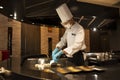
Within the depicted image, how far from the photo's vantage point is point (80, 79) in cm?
122

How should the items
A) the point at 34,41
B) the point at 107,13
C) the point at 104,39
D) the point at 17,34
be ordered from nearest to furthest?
the point at 107,13 < the point at 104,39 < the point at 34,41 < the point at 17,34

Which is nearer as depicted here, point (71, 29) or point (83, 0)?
point (71, 29)

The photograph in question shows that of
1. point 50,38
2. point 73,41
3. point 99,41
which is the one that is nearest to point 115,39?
point 99,41

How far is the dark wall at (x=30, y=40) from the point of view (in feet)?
19.1

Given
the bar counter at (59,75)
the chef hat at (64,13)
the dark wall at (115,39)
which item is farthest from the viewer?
the dark wall at (115,39)

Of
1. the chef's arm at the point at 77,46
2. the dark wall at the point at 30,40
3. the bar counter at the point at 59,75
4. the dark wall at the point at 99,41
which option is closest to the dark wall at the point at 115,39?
the dark wall at the point at 99,41

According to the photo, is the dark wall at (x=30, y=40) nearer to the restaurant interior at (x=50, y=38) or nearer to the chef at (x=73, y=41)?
the restaurant interior at (x=50, y=38)

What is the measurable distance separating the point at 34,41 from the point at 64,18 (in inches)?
150

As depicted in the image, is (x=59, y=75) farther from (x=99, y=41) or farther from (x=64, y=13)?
(x=99, y=41)

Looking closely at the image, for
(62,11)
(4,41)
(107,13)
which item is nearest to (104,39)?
(107,13)

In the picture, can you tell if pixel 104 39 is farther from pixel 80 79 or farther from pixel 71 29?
pixel 80 79

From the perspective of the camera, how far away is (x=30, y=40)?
19.0 feet

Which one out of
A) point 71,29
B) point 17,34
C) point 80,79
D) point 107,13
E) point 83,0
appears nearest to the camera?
point 80,79

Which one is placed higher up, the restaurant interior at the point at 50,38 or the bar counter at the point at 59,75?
the restaurant interior at the point at 50,38
